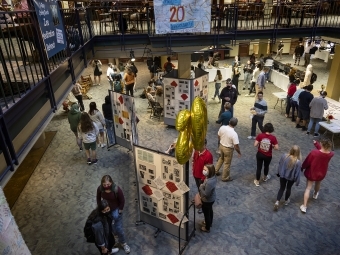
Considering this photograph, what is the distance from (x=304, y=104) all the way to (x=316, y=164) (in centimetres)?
399

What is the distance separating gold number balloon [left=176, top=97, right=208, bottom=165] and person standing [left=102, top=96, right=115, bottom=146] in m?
4.30

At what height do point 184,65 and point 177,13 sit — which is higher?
point 177,13

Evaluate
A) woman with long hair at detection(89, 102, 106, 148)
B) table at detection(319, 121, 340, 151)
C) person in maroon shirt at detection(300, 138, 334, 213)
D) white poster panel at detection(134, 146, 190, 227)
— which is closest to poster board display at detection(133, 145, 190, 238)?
white poster panel at detection(134, 146, 190, 227)

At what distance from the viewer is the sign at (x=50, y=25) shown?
12.3 ft

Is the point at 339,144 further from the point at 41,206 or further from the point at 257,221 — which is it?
the point at 41,206

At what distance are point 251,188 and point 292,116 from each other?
4759 mm

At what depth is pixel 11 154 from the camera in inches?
111

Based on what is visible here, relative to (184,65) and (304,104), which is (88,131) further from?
(304,104)

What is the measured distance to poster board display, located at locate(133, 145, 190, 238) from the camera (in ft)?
14.3

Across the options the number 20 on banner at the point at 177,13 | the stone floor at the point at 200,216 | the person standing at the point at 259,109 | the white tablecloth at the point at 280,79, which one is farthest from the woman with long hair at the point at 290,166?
the white tablecloth at the point at 280,79

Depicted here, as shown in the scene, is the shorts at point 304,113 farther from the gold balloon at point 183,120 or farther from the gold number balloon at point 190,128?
the gold balloon at point 183,120

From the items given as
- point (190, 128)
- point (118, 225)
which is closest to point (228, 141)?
point (190, 128)

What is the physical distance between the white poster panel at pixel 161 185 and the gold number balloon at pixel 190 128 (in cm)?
41

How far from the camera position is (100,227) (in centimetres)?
410
